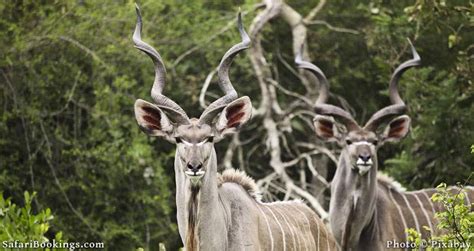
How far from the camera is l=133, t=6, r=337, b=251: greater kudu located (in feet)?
15.2

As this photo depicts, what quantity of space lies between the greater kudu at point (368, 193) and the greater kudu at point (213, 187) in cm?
112

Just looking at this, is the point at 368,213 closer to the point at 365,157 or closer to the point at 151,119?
the point at 365,157

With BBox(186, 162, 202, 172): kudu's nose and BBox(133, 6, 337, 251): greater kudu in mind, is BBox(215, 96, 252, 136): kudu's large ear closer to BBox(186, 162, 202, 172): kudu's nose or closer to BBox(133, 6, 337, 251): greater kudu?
BBox(133, 6, 337, 251): greater kudu

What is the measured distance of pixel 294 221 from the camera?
5.43m

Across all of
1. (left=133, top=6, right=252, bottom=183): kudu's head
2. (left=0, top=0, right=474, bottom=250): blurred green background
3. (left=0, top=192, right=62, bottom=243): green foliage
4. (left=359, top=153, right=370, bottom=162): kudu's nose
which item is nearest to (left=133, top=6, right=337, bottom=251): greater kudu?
(left=133, top=6, right=252, bottom=183): kudu's head

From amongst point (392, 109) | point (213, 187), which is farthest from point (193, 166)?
point (392, 109)

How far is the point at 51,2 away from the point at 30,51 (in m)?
0.42

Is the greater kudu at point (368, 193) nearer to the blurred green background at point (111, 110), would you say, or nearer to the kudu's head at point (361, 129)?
the kudu's head at point (361, 129)

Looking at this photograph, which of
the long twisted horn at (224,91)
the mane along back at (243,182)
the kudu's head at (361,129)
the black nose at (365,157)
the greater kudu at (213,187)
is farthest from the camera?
the kudu's head at (361,129)

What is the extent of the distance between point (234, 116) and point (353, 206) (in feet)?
5.97

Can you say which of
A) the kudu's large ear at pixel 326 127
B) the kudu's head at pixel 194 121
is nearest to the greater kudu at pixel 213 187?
the kudu's head at pixel 194 121

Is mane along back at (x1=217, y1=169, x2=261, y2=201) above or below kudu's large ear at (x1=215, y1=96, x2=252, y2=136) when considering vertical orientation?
below

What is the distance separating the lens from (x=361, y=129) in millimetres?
6758

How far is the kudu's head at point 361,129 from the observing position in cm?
654
